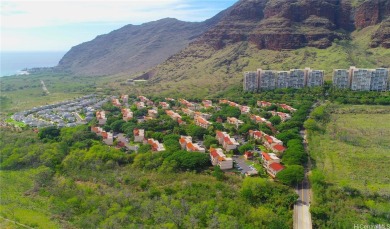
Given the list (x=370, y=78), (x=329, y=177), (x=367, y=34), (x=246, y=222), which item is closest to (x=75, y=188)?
(x=246, y=222)

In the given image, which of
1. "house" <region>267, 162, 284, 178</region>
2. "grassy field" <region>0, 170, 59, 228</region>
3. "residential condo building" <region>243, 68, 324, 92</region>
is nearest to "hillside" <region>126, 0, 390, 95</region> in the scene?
"residential condo building" <region>243, 68, 324, 92</region>

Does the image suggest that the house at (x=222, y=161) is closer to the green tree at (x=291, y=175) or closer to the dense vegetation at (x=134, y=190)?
the dense vegetation at (x=134, y=190)

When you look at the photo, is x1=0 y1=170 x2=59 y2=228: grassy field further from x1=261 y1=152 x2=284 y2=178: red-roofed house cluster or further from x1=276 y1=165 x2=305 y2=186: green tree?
x1=261 y1=152 x2=284 y2=178: red-roofed house cluster

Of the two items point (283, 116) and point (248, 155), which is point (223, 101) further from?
point (248, 155)

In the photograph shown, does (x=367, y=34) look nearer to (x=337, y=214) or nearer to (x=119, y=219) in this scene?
(x=337, y=214)

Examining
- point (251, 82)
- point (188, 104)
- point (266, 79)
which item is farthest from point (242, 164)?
point (266, 79)

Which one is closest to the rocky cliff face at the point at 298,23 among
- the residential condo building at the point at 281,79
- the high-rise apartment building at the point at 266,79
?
the residential condo building at the point at 281,79

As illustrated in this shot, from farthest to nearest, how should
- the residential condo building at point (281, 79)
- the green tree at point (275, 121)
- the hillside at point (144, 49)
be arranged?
1. the hillside at point (144, 49)
2. the residential condo building at point (281, 79)
3. the green tree at point (275, 121)
